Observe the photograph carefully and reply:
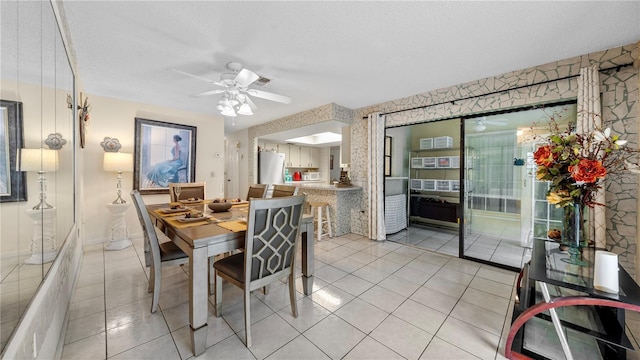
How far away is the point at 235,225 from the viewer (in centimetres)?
180

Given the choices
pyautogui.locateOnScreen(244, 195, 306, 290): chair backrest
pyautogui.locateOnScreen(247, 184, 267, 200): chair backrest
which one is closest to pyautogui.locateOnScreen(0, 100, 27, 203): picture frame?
pyautogui.locateOnScreen(244, 195, 306, 290): chair backrest

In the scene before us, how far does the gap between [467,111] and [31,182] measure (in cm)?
383

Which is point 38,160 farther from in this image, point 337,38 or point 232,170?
point 232,170

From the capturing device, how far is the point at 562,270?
62.6 inches

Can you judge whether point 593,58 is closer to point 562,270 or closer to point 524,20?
point 524,20

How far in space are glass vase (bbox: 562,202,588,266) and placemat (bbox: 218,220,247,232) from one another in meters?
2.47

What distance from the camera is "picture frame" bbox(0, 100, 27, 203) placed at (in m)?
0.70

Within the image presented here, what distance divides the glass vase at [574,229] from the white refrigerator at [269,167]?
5.32m

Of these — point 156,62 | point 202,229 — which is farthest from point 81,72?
point 202,229

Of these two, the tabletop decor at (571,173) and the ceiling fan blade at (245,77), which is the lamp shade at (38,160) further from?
the tabletop decor at (571,173)

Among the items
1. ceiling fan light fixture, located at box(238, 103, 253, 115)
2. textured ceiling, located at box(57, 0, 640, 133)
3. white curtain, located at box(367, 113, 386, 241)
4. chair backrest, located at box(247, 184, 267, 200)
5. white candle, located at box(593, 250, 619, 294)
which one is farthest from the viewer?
white curtain, located at box(367, 113, 386, 241)

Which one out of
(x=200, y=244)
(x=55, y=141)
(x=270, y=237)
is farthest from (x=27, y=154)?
(x=270, y=237)

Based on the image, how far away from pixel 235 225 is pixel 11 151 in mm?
1194

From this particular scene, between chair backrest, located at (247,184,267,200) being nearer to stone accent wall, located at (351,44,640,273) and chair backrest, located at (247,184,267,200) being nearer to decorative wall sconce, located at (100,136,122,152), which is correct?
decorative wall sconce, located at (100,136,122,152)
